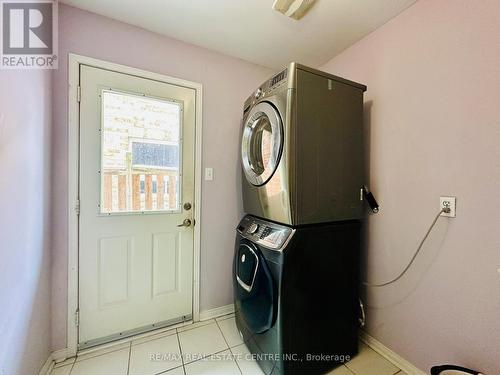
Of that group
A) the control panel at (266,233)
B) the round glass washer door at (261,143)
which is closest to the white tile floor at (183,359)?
the control panel at (266,233)

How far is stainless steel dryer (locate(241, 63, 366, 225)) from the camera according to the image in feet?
3.83

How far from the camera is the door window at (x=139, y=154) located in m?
1.47

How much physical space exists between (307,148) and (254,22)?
3.19ft

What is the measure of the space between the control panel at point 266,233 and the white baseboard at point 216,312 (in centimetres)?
81

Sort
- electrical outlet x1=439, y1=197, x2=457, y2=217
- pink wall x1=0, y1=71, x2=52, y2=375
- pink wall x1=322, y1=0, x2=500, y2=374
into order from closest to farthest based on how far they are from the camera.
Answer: pink wall x1=0, y1=71, x2=52, y2=375 < pink wall x1=322, y1=0, x2=500, y2=374 < electrical outlet x1=439, y1=197, x2=457, y2=217

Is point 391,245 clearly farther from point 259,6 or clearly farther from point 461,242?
point 259,6

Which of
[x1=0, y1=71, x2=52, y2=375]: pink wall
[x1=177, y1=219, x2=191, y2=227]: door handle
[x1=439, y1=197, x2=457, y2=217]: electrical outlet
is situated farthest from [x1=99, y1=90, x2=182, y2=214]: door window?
[x1=439, y1=197, x2=457, y2=217]: electrical outlet

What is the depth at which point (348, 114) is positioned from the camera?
1.36 meters

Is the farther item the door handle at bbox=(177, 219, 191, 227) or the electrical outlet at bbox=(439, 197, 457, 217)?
the door handle at bbox=(177, 219, 191, 227)

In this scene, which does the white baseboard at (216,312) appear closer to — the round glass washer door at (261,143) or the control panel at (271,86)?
the round glass washer door at (261,143)

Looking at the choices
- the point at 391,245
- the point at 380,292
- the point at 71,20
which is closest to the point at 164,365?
the point at 380,292

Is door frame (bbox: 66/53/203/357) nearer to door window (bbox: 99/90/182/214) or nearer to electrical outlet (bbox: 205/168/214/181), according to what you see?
door window (bbox: 99/90/182/214)

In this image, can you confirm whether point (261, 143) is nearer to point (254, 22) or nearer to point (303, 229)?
point (303, 229)

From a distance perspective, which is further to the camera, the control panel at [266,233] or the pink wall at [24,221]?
the control panel at [266,233]
